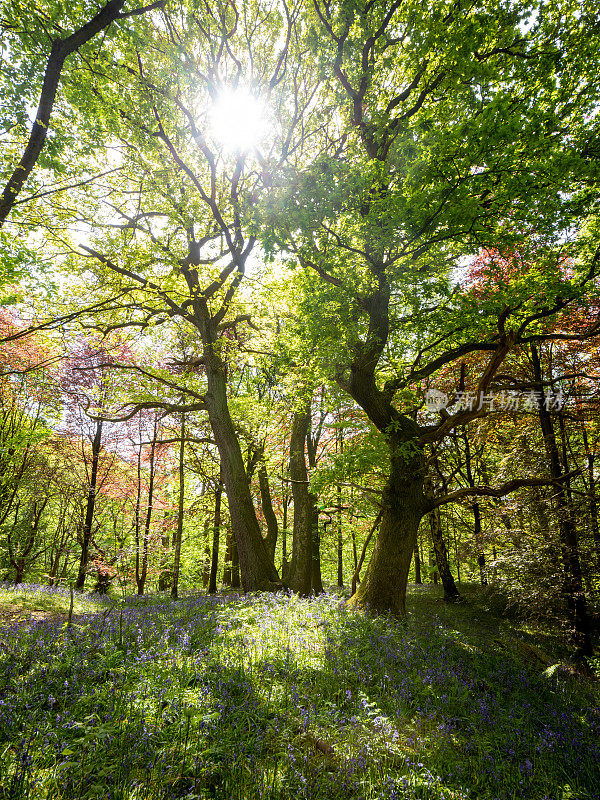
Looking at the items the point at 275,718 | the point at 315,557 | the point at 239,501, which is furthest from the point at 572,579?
the point at 275,718

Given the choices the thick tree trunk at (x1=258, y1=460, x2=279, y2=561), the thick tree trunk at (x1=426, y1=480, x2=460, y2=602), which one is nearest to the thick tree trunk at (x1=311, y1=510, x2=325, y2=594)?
the thick tree trunk at (x1=258, y1=460, x2=279, y2=561)

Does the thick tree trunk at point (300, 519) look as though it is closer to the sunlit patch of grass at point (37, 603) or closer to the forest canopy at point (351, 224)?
the forest canopy at point (351, 224)

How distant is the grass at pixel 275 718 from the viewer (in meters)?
2.90

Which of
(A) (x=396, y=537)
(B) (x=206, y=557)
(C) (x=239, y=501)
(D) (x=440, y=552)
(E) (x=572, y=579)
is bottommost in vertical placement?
(B) (x=206, y=557)

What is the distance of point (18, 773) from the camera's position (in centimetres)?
266

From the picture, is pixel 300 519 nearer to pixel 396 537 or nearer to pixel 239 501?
pixel 239 501

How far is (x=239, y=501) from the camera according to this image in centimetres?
1066

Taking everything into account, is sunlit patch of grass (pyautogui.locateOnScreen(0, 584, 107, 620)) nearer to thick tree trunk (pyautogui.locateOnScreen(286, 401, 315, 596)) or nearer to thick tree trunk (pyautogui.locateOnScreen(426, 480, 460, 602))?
thick tree trunk (pyautogui.locateOnScreen(286, 401, 315, 596))

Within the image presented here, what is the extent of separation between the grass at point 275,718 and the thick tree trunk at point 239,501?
374 centimetres

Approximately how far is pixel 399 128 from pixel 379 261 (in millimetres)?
3049

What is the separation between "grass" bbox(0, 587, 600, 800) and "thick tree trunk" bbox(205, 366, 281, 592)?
374 centimetres

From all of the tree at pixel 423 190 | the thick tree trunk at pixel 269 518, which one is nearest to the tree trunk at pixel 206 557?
the thick tree trunk at pixel 269 518

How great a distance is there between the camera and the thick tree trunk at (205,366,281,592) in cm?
1055

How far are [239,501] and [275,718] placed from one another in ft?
23.1
